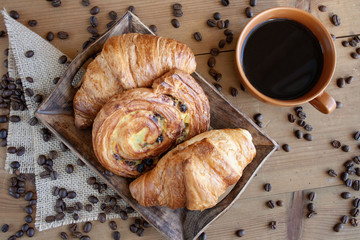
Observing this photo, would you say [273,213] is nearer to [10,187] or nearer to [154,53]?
[154,53]

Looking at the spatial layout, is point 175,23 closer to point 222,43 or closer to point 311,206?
point 222,43

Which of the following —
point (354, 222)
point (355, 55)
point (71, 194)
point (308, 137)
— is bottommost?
point (354, 222)

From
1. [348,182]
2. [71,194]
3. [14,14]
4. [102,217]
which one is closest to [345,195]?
[348,182]

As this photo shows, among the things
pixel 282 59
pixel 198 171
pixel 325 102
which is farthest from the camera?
pixel 282 59

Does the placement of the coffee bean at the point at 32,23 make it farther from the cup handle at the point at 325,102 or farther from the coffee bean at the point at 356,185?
the coffee bean at the point at 356,185

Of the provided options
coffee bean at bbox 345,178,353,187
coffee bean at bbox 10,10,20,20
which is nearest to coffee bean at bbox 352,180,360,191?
coffee bean at bbox 345,178,353,187

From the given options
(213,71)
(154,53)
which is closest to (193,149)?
(154,53)

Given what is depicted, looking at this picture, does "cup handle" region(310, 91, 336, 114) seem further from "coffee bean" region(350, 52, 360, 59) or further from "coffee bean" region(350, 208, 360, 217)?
"coffee bean" region(350, 208, 360, 217)
